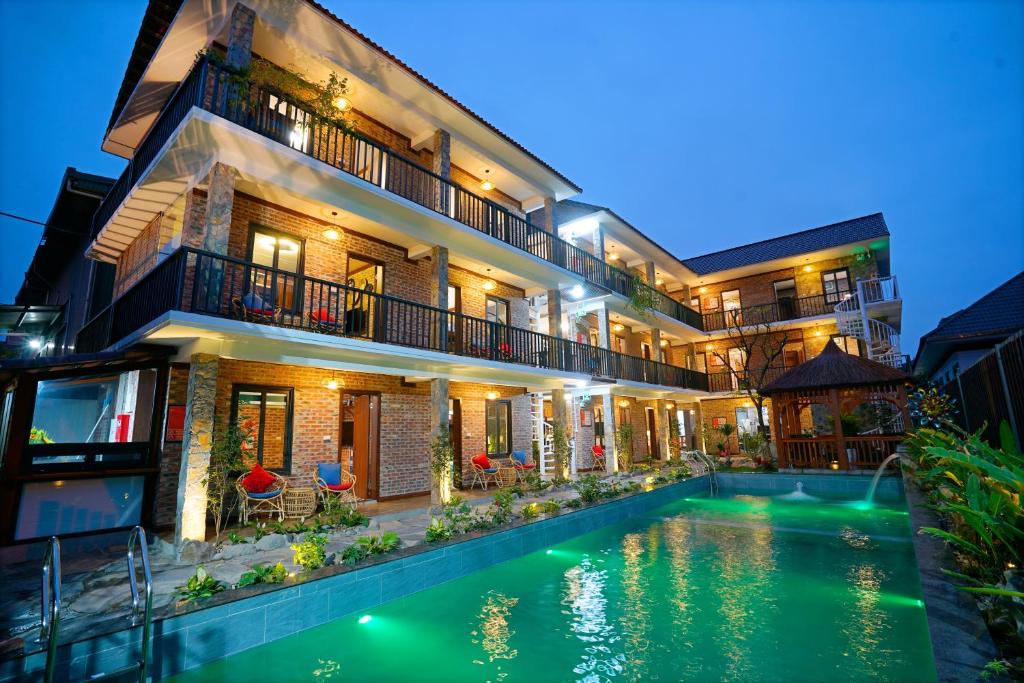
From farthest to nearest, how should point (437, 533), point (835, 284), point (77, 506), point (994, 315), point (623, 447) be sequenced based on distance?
point (835, 284) < point (623, 447) < point (994, 315) < point (77, 506) < point (437, 533)

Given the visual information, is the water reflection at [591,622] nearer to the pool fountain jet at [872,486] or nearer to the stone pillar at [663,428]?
the pool fountain jet at [872,486]

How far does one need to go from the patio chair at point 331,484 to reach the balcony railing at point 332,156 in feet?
17.6

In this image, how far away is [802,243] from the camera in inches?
845

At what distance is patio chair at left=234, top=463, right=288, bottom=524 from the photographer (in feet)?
24.7

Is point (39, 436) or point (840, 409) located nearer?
point (39, 436)

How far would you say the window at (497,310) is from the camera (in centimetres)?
1366

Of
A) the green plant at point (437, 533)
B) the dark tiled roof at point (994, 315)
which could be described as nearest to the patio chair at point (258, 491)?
the green plant at point (437, 533)

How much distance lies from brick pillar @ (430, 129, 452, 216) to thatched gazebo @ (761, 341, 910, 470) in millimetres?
11759

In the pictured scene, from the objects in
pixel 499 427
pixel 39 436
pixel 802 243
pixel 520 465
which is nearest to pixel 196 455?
pixel 39 436

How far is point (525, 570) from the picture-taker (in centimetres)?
695

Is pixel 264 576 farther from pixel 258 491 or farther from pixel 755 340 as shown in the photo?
pixel 755 340

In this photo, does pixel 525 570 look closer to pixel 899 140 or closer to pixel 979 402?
pixel 979 402

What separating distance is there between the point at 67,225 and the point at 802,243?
26.7m

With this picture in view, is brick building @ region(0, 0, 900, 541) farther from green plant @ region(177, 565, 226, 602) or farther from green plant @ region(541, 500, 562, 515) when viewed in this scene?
green plant @ region(541, 500, 562, 515)
